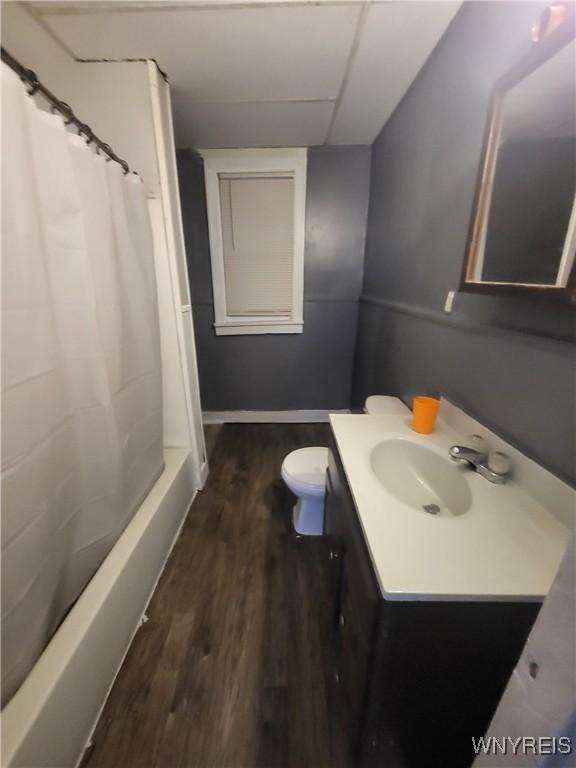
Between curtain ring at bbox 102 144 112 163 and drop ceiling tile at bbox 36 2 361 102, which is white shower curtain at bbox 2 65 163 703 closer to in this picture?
curtain ring at bbox 102 144 112 163

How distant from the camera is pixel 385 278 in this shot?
1947mm

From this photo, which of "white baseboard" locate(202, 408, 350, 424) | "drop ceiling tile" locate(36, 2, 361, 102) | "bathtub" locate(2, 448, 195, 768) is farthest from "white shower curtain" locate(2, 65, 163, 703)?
"white baseboard" locate(202, 408, 350, 424)

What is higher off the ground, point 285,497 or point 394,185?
point 394,185

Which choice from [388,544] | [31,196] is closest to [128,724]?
[388,544]

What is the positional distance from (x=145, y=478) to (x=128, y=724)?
2.60 ft

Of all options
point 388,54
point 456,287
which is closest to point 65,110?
point 388,54

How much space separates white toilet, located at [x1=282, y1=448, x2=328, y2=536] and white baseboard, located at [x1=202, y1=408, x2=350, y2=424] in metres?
1.21

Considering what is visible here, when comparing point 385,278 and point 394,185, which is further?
point 385,278

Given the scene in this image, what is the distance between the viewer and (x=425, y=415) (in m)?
1.07

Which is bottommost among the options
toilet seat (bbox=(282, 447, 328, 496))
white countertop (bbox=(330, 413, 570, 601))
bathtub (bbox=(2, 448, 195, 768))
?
bathtub (bbox=(2, 448, 195, 768))

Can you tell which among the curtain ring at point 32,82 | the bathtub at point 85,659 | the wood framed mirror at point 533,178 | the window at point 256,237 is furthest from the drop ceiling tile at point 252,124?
the bathtub at point 85,659

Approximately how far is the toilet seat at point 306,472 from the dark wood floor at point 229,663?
1.17 feet

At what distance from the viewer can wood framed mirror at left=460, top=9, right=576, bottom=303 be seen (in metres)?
0.66

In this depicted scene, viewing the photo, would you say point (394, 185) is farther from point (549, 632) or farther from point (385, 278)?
point (549, 632)
